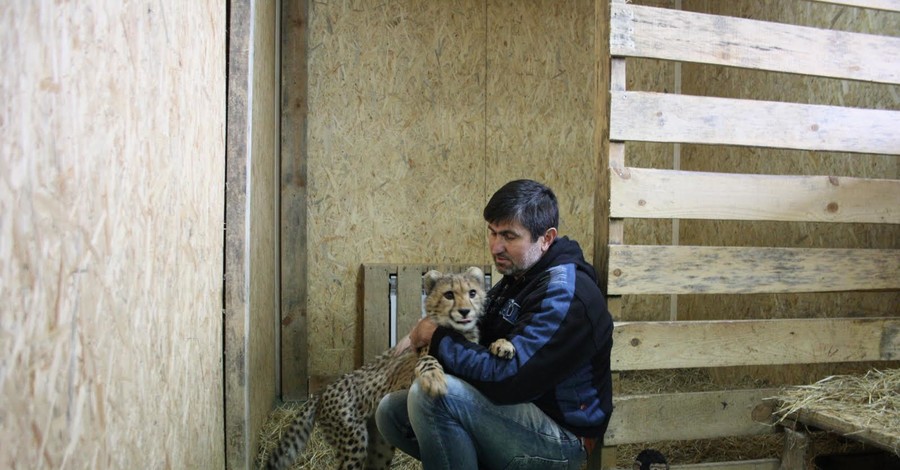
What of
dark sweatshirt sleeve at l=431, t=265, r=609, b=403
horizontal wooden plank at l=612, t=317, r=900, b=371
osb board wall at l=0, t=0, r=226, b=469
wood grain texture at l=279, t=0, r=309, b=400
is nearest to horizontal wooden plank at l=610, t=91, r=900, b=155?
horizontal wooden plank at l=612, t=317, r=900, b=371

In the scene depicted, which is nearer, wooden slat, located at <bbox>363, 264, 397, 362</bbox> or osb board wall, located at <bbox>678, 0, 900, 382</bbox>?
osb board wall, located at <bbox>678, 0, 900, 382</bbox>

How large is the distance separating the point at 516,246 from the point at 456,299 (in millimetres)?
380

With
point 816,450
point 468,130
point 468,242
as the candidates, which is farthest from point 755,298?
point 468,130

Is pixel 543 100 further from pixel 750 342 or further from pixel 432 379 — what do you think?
pixel 432 379

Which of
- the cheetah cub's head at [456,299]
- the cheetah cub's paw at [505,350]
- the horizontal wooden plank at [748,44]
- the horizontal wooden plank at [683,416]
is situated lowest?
the horizontal wooden plank at [683,416]

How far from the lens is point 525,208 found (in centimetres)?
260

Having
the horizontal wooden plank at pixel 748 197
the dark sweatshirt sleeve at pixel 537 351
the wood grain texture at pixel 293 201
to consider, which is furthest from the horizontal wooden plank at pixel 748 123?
the wood grain texture at pixel 293 201

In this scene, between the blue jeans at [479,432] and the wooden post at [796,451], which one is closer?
the blue jeans at [479,432]

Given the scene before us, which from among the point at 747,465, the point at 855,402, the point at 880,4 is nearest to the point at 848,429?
the point at 855,402

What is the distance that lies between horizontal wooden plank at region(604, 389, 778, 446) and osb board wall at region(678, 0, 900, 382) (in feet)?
3.74

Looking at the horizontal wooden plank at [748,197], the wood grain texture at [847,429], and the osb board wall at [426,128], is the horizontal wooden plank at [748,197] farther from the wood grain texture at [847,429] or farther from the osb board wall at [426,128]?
the osb board wall at [426,128]

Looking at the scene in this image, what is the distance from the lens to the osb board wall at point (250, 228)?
9.02 feet

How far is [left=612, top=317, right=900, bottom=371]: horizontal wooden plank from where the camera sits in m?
3.12

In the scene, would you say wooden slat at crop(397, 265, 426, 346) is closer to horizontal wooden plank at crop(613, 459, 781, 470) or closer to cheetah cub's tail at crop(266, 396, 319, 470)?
cheetah cub's tail at crop(266, 396, 319, 470)
